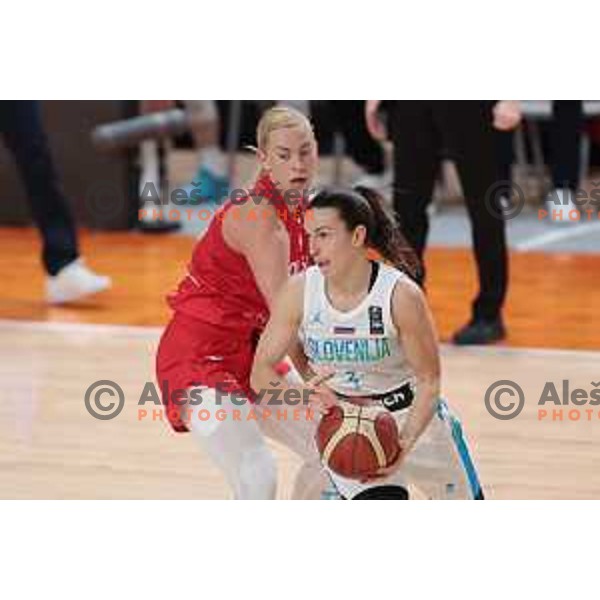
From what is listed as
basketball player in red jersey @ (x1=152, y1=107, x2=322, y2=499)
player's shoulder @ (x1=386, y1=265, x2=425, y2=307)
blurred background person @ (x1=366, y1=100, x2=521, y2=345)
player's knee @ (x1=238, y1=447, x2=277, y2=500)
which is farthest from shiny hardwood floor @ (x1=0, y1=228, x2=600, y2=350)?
player's shoulder @ (x1=386, y1=265, x2=425, y2=307)

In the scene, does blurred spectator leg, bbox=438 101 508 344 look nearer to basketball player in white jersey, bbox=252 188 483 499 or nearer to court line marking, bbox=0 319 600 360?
court line marking, bbox=0 319 600 360

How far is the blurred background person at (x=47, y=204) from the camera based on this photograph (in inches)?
276

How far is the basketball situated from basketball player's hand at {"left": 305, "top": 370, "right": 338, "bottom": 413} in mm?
16

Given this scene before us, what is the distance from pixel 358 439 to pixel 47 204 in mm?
3599

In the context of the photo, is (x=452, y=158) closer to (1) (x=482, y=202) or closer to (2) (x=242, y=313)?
(1) (x=482, y=202)

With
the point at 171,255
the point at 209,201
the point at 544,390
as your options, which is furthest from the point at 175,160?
the point at 544,390

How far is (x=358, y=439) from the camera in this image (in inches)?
145

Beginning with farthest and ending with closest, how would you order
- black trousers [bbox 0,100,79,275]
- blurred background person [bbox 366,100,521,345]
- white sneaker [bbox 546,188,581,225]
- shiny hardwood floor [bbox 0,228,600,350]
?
white sneaker [bbox 546,188,581,225], black trousers [bbox 0,100,79,275], shiny hardwood floor [bbox 0,228,600,350], blurred background person [bbox 366,100,521,345]

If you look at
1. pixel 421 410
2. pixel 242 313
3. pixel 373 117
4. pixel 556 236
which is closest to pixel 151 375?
pixel 373 117

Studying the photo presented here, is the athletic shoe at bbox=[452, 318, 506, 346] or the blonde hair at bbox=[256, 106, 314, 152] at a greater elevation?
the blonde hair at bbox=[256, 106, 314, 152]

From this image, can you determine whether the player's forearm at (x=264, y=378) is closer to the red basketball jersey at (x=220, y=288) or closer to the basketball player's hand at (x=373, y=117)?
the red basketball jersey at (x=220, y=288)

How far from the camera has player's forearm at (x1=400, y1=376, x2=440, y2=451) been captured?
3660 mm

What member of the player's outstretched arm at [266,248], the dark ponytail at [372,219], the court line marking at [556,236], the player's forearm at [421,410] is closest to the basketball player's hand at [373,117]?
the player's outstretched arm at [266,248]

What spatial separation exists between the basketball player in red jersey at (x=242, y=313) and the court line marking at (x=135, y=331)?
2303 millimetres
